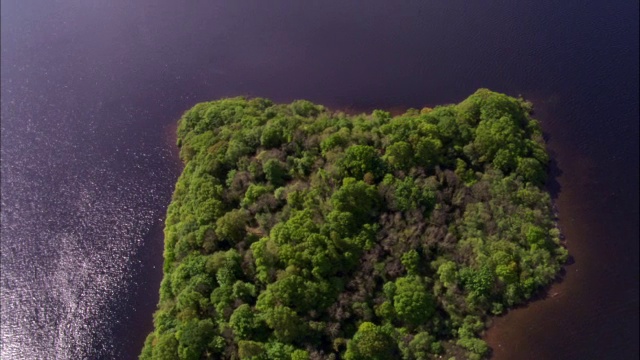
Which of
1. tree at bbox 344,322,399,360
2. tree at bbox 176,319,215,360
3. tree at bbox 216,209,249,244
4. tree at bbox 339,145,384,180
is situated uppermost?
tree at bbox 339,145,384,180

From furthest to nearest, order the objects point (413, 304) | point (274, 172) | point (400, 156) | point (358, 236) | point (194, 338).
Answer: point (274, 172) → point (400, 156) → point (358, 236) → point (194, 338) → point (413, 304)

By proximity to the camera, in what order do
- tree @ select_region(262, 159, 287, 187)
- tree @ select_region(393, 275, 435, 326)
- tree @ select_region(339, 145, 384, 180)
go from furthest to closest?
tree @ select_region(262, 159, 287, 187) → tree @ select_region(339, 145, 384, 180) → tree @ select_region(393, 275, 435, 326)

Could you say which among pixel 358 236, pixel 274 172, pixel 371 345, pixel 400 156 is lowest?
pixel 371 345

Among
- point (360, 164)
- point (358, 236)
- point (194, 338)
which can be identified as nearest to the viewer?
point (194, 338)

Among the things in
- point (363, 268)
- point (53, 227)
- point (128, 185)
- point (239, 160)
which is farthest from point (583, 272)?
point (53, 227)

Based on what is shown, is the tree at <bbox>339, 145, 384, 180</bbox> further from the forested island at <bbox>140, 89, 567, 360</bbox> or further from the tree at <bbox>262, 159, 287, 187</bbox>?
the tree at <bbox>262, 159, 287, 187</bbox>

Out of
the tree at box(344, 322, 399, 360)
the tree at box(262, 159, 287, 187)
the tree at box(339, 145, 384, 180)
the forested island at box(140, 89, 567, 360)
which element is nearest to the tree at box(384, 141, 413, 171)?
the forested island at box(140, 89, 567, 360)

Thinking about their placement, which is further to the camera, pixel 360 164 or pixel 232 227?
pixel 360 164

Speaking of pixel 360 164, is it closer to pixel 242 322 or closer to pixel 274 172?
pixel 274 172

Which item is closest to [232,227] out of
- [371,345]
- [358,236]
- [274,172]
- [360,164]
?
[274,172]

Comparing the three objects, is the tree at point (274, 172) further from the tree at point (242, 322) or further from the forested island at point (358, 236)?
the tree at point (242, 322)
